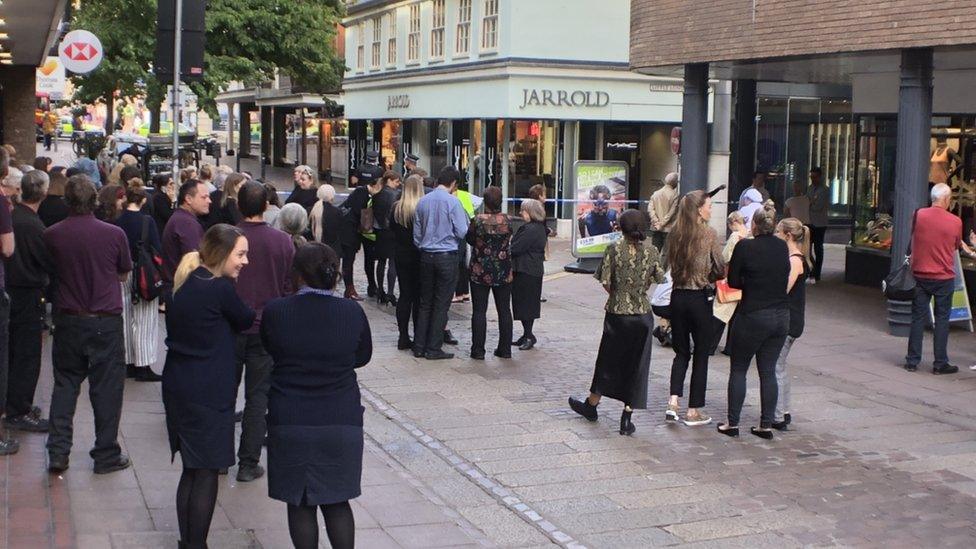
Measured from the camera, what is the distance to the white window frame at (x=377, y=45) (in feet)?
131

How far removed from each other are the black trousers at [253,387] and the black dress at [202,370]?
158 centimetres

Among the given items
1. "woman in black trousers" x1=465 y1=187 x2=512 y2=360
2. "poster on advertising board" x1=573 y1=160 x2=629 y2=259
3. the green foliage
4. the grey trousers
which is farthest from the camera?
the green foliage

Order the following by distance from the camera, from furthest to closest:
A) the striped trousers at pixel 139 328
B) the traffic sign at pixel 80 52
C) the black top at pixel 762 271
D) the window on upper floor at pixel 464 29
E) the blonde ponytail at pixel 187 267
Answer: the window on upper floor at pixel 464 29, the traffic sign at pixel 80 52, the striped trousers at pixel 139 328, the black top at pixel 762 271, the blonde ponytail at pixel 187 267

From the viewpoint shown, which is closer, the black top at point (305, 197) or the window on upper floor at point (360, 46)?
the black top at point (305, 197)

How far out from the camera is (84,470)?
8.02 m

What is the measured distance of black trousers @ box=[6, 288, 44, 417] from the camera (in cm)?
878

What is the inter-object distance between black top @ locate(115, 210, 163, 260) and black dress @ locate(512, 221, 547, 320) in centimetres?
392

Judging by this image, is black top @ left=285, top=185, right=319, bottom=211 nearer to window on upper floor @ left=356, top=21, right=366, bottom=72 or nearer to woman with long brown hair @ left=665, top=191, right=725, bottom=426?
woman with long brown hair @ left=665, top=191, right=725, bottom=426

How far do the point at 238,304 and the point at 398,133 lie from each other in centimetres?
3297

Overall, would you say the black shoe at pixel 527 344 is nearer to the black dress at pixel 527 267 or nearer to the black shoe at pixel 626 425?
the black dress at pixel 527 267

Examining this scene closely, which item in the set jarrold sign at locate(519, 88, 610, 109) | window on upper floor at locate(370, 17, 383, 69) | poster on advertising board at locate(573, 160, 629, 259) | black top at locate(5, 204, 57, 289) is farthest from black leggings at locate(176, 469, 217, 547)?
window on upper floor at locate(370, 17, 383, 69)

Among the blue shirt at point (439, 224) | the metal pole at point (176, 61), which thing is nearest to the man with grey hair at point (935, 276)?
the blue shirt at point (439, 224)

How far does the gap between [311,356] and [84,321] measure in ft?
8.66

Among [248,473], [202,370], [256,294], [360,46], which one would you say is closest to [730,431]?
[248,473]
